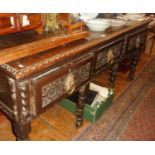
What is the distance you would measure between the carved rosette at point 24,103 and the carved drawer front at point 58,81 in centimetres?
4

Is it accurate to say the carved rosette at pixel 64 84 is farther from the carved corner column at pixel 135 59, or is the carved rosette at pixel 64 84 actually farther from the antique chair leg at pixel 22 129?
the carved corner column at pixel 135 59

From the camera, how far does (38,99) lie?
0.99 meters

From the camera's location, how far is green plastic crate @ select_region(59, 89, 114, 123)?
5.67 ft

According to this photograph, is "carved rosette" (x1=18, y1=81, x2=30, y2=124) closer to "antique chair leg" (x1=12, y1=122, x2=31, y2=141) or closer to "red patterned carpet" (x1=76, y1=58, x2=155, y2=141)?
"antique chair leg" (x1=12, y1=122, x2=31, y2=141)

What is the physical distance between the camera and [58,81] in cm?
108

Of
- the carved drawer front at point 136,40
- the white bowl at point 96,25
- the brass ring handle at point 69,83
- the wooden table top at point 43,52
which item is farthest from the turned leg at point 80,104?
the carved drawer front at point 136,40

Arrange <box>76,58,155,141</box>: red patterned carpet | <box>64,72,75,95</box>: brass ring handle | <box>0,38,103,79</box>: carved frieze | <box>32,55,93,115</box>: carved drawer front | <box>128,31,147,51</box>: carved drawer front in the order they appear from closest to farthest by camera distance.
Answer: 1. <box>0,38,103,79</box>: carved frieze
2. <box>32,55,93,115</box>: carved drawer front
3. <box>64,72,75,95</box>: brass ring handle
4. <box>76,58,155,141</box>: red patterned carpet
5. <box>128,31,147,51</box>: carved drawer front

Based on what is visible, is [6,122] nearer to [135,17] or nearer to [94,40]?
[94,40]

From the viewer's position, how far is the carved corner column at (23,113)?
2.95ft

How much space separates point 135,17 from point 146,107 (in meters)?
1.07

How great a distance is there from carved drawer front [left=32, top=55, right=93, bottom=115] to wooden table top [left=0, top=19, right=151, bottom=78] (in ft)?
0.17

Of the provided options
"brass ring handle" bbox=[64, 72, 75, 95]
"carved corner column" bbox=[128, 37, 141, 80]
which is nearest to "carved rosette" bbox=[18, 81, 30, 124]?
"brass ring handle" bbox=[64, 72, 75, 95]

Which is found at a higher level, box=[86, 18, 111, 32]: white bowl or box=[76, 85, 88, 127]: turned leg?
box=[86, 18, 111, 32]: white bowl

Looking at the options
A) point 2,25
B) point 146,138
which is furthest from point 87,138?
point 2,25
